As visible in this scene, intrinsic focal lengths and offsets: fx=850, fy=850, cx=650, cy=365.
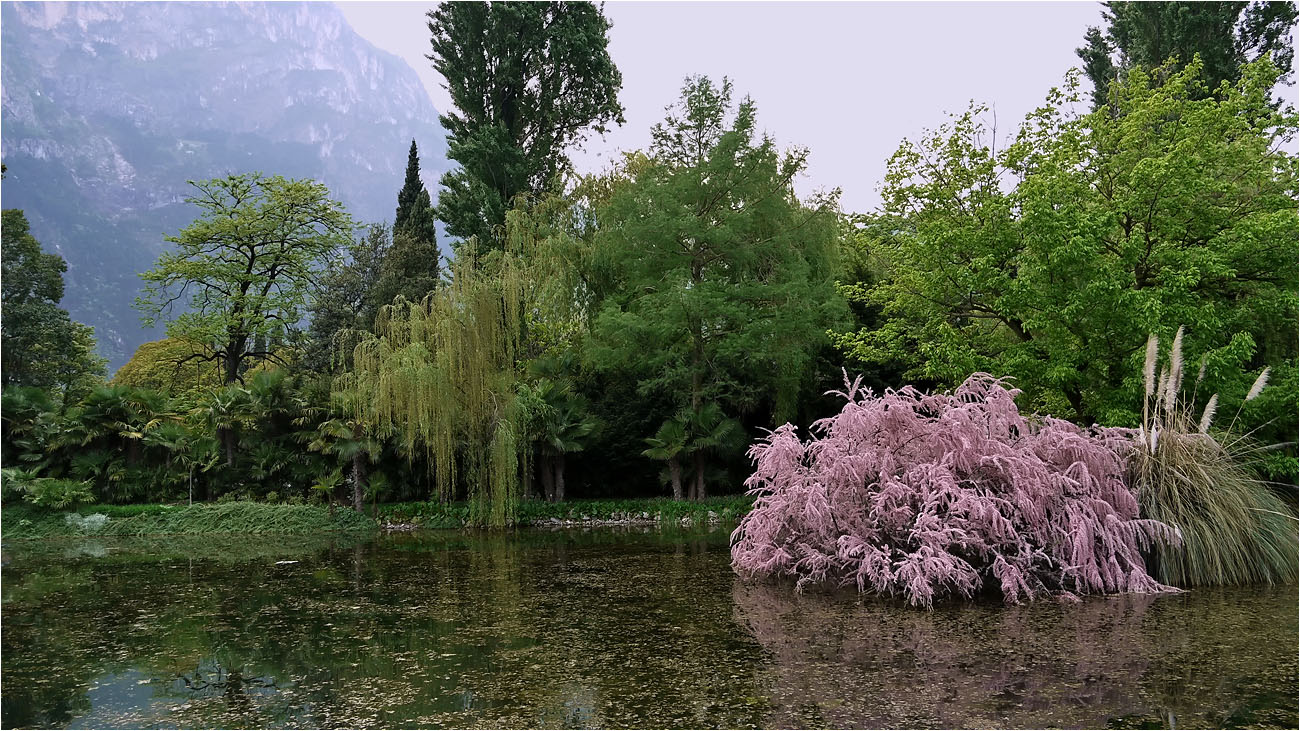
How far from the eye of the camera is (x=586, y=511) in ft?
61.4

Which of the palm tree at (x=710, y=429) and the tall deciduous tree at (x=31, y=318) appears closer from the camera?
the palm tree at (x=710, y=429)

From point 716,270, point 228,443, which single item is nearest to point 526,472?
point 716,270

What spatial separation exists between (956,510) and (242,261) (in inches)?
1122

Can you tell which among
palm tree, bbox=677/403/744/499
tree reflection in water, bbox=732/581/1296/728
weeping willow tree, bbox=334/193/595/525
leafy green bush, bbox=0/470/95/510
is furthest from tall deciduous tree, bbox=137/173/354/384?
tree reflection in water, bbox=732/581/1296/728

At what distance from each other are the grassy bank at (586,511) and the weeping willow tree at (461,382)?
21.4 inches

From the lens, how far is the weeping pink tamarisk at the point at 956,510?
26.5 ft

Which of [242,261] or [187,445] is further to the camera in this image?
[242,261]

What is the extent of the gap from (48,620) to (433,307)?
30.6ft

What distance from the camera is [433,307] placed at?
16484 millimetres

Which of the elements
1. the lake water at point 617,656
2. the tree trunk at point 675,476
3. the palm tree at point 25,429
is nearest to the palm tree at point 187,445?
the palm tree at point 25,429

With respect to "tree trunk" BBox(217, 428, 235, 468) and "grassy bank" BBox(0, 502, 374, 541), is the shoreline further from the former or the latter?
"tree trunk" BBox(217, 428, 235, 468)

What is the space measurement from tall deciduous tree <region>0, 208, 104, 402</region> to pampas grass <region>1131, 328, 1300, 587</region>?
3235cm

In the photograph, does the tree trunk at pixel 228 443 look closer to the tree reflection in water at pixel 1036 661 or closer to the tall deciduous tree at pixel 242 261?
the tall deciduous tree at pixel 242 261

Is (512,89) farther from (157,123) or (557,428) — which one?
(157,123)
